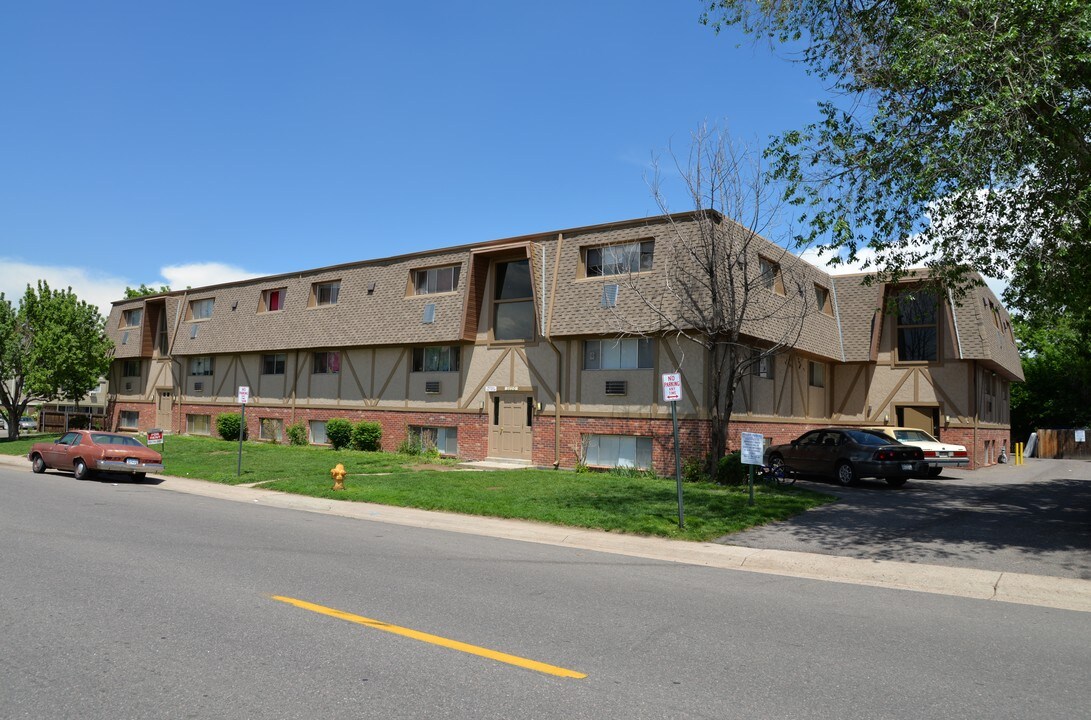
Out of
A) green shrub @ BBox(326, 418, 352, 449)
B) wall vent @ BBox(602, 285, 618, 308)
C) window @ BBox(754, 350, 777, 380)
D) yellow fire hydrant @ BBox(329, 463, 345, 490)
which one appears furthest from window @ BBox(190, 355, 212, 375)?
window @ BBox(754, 350, 777, 380)

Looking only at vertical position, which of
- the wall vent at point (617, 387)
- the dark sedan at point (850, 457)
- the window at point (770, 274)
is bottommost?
the dark sedan at point (850, 457)

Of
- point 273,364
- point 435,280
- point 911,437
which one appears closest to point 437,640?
point 911,437

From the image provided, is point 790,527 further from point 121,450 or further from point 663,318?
point 121,450

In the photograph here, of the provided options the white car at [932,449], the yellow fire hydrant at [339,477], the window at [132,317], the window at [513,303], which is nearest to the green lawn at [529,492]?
the yellow fire hydrant at [339,477]

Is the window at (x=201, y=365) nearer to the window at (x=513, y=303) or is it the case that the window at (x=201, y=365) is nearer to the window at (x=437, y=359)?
the window at (x=437, y=359)

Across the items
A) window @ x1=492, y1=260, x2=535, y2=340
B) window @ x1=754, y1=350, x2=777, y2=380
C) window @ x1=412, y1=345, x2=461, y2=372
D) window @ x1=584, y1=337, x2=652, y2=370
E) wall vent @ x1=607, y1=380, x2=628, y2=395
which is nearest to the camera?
window @ x1=584, y1=337, x2=652, y2=370

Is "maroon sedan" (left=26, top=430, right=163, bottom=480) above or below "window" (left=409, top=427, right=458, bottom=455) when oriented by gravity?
below

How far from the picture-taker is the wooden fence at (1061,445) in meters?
41.5

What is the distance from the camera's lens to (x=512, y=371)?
25.1 m

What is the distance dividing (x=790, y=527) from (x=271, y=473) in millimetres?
14177

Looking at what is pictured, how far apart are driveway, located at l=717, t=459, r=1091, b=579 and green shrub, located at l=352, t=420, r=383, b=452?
1511cm

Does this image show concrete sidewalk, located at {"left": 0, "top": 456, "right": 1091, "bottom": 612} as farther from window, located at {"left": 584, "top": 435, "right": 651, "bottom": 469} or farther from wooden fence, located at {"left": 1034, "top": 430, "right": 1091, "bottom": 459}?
wooden fence, located at {"left": 1034, "top": 430, "right": 1091, "bottom": 459}

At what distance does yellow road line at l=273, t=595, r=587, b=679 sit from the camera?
213 inches

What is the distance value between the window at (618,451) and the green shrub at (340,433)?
998 centimetres
